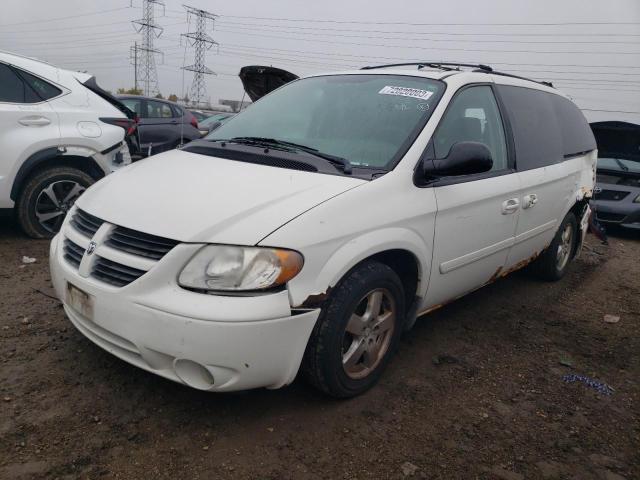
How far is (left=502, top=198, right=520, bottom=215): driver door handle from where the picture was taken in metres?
3.48

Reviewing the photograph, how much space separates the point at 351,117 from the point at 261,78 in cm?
219

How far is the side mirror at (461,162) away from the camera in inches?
110

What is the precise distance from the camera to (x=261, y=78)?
16.6 feet

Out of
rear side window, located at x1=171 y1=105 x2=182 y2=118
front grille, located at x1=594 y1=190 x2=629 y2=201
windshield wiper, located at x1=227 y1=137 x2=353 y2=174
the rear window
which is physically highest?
windshield wiper, located at x1=227 y1=137 x2=353 y2=174

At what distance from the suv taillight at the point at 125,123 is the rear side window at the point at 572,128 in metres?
4.09

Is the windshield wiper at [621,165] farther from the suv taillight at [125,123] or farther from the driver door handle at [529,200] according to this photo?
the suv taillight at [125,123]

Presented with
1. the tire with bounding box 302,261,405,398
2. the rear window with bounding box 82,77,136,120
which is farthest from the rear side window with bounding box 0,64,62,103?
the tire with bounding box 302,261,405,398

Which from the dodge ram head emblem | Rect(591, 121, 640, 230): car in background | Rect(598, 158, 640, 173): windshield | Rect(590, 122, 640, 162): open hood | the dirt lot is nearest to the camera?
the dirt lot

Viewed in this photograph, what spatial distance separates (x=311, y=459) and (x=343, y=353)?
0.54 metres

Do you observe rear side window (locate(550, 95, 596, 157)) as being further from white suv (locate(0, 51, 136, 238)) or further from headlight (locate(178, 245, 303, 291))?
white suv (locate(0, 51, 136, 238))

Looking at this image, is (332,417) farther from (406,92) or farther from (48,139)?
(48,139)

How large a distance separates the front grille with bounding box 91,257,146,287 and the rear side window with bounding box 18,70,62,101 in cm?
321

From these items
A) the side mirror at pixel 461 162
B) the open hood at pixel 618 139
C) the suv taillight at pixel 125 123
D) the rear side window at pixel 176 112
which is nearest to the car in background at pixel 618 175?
the open hood at pixel 618 139

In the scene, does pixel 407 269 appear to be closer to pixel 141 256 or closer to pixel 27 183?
pixel 141 256
